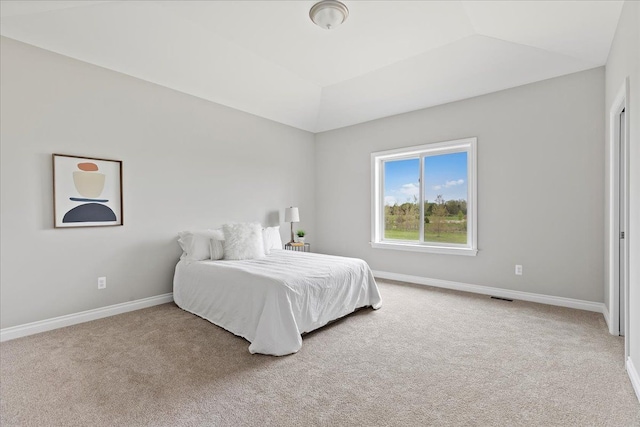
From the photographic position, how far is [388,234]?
16.5 feet

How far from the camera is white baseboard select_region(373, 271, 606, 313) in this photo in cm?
327

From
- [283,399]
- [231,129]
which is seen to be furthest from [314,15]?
[283,399]

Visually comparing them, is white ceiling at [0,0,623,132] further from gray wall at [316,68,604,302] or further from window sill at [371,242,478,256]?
window sill at [371,242,478,256]

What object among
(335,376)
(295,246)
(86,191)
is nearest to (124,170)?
(86,191)

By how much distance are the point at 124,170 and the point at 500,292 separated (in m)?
4.72

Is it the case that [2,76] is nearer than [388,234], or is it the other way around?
[2,76]

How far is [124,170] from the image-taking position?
131 inches

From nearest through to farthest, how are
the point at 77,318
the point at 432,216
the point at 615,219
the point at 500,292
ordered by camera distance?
1. the point at 615,219
2. the point at 77,318
3. the point at 500,292
4. the point at 432,216

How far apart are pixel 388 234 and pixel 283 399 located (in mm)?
3586

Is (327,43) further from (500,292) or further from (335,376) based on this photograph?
(500,292)

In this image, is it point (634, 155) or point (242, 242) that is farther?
point (242, 242)

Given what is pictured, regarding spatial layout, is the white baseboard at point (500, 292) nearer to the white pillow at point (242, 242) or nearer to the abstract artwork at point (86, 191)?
the white pillow at point (242, 242)

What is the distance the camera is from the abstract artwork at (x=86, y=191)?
9.50ft

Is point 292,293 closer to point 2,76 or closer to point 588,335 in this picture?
point 588,335
